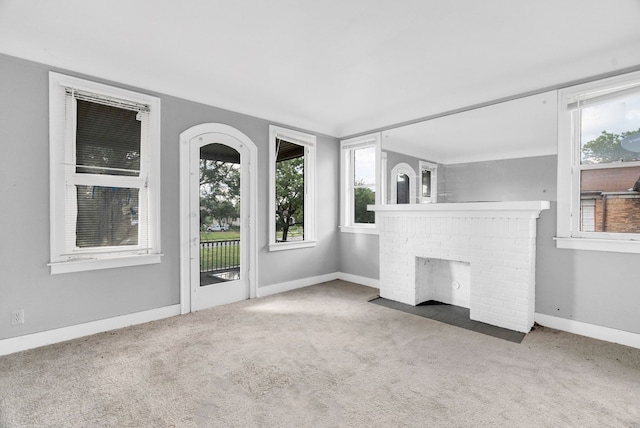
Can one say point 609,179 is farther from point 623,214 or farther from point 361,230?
point 361,230

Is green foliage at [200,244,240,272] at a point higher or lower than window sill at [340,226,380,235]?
lower

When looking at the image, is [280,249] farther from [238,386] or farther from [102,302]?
[238,386]

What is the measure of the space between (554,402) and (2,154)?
4.58 m

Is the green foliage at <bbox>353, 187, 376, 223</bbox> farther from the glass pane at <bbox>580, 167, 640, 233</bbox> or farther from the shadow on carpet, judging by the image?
the glass pane at <bbox>580, 167, 640, 233</bbox>

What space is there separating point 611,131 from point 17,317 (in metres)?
5.65

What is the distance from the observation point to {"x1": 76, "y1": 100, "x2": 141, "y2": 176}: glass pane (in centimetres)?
298

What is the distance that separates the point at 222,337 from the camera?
2.97 m

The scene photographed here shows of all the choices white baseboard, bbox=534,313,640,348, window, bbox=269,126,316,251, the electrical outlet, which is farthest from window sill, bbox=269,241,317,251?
white baseboard, bbox=534,313,640,348

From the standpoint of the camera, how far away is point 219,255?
12.9 feet

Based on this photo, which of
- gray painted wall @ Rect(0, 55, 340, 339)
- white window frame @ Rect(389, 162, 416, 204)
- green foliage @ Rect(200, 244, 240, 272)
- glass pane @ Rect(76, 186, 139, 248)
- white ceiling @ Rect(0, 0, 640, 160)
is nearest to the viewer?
white ceiling @ Rect(0, 0, 640, 160)

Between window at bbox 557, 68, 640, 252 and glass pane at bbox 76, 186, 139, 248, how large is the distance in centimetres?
447

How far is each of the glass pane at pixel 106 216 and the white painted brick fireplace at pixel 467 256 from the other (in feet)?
10.1

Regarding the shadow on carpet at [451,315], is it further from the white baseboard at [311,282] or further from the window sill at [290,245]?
the window sill at [290,245]

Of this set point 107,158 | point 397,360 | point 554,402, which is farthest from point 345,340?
point 107,158
